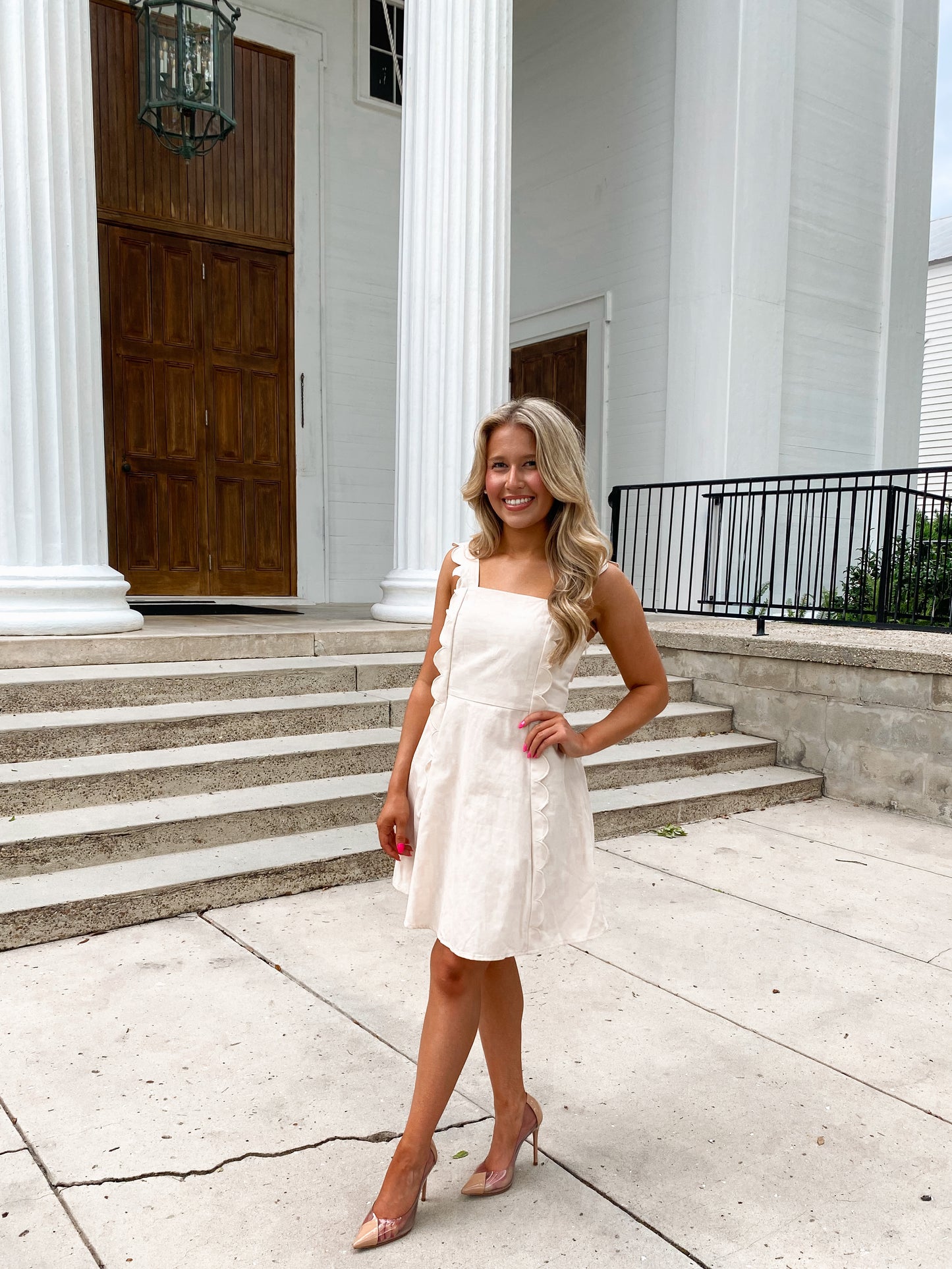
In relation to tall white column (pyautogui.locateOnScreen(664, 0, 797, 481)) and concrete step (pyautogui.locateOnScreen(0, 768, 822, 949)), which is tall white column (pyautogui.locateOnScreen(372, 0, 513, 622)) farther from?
tall white column (pyautogui.locateOnScreen(664, 0, 797, 481))

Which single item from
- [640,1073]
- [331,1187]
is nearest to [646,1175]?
[640,1073]

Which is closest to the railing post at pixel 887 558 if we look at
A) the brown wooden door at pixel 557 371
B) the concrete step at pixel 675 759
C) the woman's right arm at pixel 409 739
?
the concrete step at pixel 675 759

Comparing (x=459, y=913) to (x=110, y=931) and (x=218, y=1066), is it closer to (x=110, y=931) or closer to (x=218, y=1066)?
(x=218, y=1066)

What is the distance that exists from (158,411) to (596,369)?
4.50 metres

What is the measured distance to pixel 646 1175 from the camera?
2268mm

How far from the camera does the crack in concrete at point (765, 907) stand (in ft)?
12.2

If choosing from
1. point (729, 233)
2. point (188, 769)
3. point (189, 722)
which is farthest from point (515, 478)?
point (729, 233)

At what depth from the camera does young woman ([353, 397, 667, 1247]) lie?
1.97 metres

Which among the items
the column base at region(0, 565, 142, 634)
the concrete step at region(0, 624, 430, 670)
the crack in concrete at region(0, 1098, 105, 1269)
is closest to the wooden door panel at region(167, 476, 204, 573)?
the concrete step at region(0, 624, 430, 670)

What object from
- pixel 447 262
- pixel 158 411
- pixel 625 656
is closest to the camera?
pixel 625 656

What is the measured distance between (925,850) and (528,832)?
148 inches

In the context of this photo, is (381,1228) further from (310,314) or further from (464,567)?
(310,314)

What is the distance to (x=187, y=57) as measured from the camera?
6.91m

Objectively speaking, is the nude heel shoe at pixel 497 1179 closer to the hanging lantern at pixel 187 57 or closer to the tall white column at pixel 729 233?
the hanging lantern at pixel 187 57
